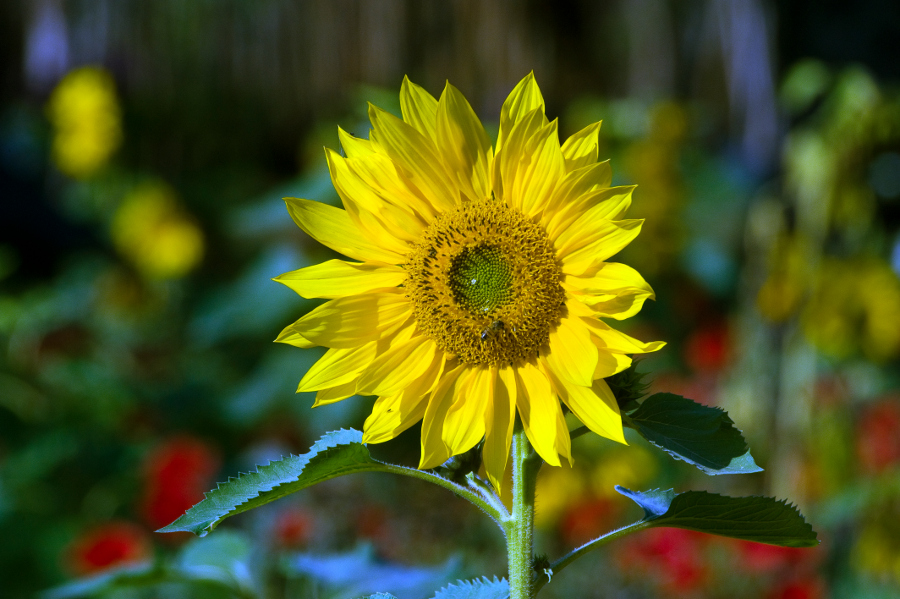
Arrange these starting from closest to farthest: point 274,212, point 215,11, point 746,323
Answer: point 274,212
point 746,323
point 215,11

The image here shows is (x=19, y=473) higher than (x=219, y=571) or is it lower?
lower

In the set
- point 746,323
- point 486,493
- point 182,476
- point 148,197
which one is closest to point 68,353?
point 148,197

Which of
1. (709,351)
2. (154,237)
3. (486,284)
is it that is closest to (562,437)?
(486,284)

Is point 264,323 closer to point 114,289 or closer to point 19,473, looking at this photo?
point 19,473

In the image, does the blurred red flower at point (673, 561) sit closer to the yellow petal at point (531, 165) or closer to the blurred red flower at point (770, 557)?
the blurred red flower at point (770, 557)

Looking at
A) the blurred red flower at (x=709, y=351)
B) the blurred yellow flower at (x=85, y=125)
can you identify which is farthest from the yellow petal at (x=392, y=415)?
the blurred yellow flower at (x=85, y=125)

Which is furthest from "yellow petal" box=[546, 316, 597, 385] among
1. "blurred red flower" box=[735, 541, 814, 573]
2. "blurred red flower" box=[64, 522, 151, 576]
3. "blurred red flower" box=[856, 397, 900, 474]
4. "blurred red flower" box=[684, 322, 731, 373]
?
"blurred red flower" box=[684, 322, 731, 373]

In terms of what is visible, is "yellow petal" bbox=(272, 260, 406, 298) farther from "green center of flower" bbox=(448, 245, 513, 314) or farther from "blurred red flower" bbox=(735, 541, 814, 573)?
"blurred red flower" bbox=(735, 541, 814, 573)
